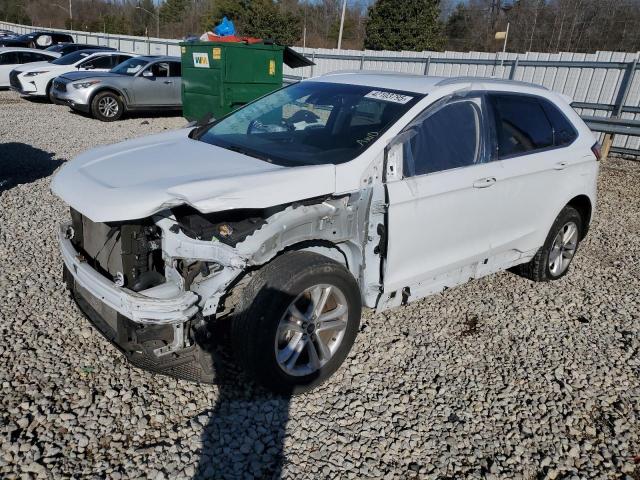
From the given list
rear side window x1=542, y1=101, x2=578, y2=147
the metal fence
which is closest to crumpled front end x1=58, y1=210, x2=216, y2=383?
rear side window x1=542, y1=101, x2=578, y2=147

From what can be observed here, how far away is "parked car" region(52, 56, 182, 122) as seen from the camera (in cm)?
1252

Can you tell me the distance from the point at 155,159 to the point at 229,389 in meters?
1.50

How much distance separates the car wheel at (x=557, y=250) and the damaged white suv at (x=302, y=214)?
0.31 metres

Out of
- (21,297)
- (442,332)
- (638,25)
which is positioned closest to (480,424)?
(442,332)

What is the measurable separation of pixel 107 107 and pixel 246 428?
467 inches

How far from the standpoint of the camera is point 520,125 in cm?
408

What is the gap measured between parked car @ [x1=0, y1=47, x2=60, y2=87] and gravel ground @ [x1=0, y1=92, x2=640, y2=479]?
1527 centimetres

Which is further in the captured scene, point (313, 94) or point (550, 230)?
point (550, 230)

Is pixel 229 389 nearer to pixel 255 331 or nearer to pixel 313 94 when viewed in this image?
pixel 255 331

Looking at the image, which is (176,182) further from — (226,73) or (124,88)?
(124,88)

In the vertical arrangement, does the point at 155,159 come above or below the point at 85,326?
above

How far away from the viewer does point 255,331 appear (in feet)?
9.05

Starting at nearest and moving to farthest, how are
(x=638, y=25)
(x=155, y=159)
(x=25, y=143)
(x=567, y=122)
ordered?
(x=155, y=159)
(x=567, y=122)
(x=25, y=143)
(x=638, y=25)

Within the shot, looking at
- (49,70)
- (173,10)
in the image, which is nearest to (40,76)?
(49,70)
